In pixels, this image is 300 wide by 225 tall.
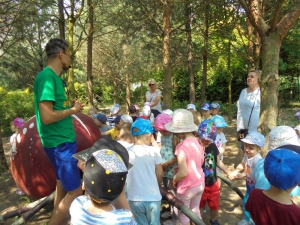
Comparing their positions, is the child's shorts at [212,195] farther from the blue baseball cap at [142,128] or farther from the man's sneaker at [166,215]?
the blue baseball cap at [142,128]

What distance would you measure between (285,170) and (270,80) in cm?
227

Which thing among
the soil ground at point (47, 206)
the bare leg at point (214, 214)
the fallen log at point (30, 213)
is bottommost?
the soil ground at point (47, 206)

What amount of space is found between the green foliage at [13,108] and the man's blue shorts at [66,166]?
12.0 m

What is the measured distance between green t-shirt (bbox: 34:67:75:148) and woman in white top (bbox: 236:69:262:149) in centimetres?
338

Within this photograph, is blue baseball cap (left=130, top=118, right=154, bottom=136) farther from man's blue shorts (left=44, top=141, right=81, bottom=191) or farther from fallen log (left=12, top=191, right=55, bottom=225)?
fallen log (left=12, top=191, right=55, bottom=225)

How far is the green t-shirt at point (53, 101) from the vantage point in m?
2.68

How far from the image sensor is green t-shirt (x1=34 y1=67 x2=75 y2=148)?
2.68 metres

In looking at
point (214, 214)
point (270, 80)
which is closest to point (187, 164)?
point (214, 214)

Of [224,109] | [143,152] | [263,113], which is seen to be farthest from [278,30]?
[224,109]

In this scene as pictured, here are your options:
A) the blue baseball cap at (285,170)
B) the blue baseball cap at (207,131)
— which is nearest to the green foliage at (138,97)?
the blue baseball cap at (207,131)

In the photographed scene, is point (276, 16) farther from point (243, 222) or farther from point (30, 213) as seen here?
point (30, 213)

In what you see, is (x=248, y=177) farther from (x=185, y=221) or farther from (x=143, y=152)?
(x=143, y=152)

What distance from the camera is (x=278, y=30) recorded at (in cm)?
384

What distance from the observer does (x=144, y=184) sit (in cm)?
298
